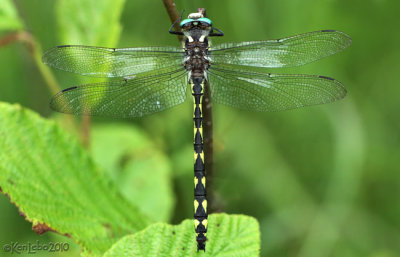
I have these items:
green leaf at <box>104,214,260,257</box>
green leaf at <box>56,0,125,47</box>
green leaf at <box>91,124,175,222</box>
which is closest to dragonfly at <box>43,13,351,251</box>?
green leaf at <box>56,0,125,47</box>

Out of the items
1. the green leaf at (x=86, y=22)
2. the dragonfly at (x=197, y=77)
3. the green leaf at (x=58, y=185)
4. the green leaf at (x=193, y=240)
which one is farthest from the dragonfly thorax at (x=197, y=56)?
the green leaf at (x=193, y=240)

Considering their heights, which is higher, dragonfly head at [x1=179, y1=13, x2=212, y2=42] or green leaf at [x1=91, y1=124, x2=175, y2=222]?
dragonfly head at [x1=179, y1=13, x2=212, y2=42]

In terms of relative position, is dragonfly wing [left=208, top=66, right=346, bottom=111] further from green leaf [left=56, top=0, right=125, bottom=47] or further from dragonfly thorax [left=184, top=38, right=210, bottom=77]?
green leaf [left=56, top=0, right=125, bottom=47]

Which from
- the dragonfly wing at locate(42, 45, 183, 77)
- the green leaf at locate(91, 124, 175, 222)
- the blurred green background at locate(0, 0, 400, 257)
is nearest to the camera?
the dragonfly wing at locate(42, 45, 183, 77)

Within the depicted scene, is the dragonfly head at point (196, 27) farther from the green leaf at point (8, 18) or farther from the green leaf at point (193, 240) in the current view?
the green leaf at point (193, 240)

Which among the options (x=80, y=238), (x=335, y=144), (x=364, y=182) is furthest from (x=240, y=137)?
(x=80, y=238)

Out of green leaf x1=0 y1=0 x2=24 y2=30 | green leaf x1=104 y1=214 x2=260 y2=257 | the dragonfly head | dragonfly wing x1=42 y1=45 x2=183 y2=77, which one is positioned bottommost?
green leaf x1=104 y1=214 x2=260 y2=257

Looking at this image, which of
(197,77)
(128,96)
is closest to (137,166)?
(128,96)
